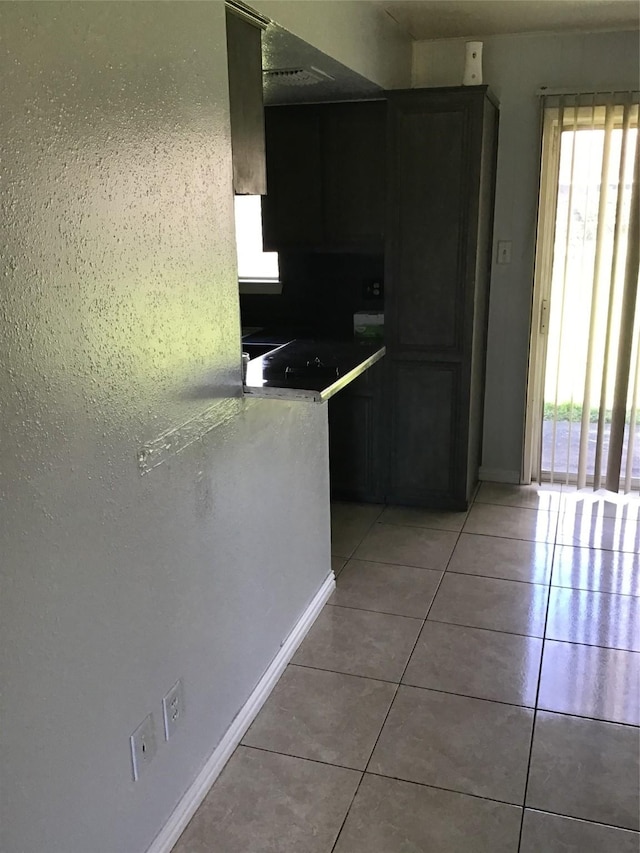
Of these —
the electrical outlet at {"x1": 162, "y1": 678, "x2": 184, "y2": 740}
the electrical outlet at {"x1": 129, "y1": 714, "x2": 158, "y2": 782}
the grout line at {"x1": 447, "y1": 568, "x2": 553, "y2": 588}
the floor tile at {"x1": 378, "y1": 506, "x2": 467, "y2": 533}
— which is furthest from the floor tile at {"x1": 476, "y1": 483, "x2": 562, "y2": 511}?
the electrical outlet at {"x1": 129, "y1": 714, "x2": 158, "y2": 782}

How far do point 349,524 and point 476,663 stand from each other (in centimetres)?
126

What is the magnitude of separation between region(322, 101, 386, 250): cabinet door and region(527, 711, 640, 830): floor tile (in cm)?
228

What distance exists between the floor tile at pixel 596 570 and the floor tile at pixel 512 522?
167mm

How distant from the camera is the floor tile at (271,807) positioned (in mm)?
1846

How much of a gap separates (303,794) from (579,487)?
2.56m

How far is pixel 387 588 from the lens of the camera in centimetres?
306

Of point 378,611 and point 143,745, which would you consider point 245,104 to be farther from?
point 378,611

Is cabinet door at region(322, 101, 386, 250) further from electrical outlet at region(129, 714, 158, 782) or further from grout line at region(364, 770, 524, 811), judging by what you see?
electrical outlet at region(129, 714, 158, 782)

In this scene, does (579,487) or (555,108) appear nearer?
(555,108)

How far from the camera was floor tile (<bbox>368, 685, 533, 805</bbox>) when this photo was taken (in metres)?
2.03

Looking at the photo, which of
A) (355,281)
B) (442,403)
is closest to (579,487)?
(442,403)

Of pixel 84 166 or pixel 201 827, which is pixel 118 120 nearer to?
pixel 84 166

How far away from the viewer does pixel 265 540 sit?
2363 mm

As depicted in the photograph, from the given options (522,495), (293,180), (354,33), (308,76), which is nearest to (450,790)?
(522,495)
